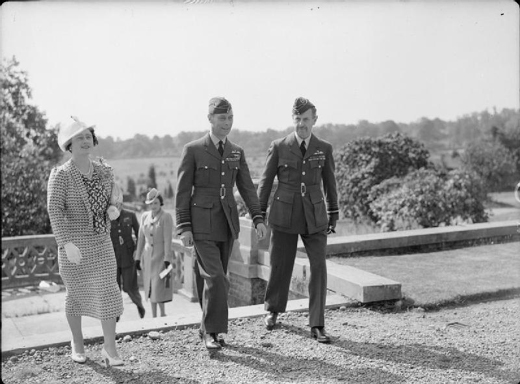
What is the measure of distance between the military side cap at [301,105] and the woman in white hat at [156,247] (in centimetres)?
295

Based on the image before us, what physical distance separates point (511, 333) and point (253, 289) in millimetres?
3528

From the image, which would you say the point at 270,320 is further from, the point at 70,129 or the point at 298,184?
the point at 70,129

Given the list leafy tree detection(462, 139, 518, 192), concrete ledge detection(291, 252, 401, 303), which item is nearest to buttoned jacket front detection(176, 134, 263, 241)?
concrete ledge detection(291, 252, 401, 303)

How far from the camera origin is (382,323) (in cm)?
611

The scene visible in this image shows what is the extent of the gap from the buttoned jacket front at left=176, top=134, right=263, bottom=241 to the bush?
8.26 metres

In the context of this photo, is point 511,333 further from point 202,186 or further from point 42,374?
point 42,374

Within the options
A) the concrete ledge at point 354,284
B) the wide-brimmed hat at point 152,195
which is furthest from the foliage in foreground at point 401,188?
the wide-brimmed hat at point 152,195

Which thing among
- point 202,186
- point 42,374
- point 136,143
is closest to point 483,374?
point 202,186

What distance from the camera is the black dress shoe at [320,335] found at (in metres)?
5.50

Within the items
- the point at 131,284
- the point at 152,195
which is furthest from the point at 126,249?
the point at 152,195

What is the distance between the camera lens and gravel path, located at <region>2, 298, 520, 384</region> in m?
4.71

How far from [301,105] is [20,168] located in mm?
9783

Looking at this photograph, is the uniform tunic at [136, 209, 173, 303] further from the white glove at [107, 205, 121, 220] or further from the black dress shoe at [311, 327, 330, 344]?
the white glove at [107, 205, 121, 220]

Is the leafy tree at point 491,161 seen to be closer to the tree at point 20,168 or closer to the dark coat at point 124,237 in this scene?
the tree at point 20,168
